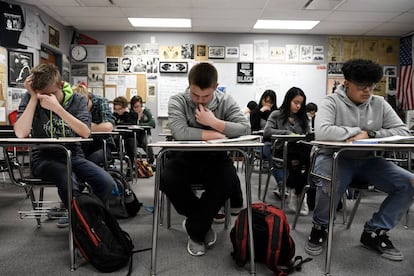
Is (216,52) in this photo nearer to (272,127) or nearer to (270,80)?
(270,80)

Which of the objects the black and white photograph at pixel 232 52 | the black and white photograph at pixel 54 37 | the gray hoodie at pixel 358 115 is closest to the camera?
the gray hoodie at pixel 358 115

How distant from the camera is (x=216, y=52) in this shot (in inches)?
248

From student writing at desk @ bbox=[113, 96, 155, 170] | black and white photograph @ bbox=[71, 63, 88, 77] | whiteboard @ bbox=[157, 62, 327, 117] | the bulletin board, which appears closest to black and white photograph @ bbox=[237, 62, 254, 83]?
whiteboard @ bbox=[157, 62, 327, 117]

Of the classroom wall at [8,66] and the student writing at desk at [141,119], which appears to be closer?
the classroom wall at [8,66]

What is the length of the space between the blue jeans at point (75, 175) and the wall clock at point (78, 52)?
4.78m

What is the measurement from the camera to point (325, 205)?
1873 mm

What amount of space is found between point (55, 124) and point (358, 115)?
5.62 ft

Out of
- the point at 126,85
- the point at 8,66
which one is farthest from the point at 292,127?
the point at 126,85

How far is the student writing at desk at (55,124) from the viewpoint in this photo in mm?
1801

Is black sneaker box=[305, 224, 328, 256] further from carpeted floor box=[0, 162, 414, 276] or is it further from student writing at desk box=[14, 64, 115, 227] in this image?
student writing at desk box=[14, 64, 115, 227]

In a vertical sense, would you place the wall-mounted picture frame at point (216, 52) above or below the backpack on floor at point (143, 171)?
above

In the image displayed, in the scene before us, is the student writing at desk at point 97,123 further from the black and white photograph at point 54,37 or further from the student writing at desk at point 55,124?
the black and white photograph at point 54,37

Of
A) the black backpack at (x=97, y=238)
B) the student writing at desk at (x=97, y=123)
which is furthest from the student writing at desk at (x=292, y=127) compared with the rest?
the black backpack at (x=97, y=238)

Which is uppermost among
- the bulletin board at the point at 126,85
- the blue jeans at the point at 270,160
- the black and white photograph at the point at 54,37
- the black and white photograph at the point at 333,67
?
the black and white photograph at the point at 54,37
